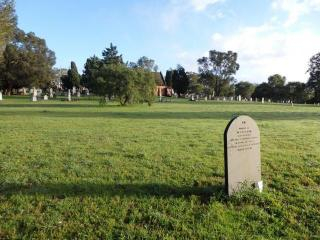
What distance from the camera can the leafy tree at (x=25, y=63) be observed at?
2862 inches

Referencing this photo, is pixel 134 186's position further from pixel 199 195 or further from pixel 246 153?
pixel 246 153

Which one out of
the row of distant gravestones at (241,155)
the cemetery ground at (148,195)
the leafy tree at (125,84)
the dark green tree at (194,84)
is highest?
the dark green tree at (194,84)

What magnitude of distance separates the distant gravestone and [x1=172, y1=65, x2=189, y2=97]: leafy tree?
317ft

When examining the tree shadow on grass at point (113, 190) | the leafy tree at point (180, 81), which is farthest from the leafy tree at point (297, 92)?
the tree shadow on grass at point (113, 190)

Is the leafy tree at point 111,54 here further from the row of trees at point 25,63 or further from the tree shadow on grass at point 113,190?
the tree shadow on grass at point 113,190

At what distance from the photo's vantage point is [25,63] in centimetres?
7319

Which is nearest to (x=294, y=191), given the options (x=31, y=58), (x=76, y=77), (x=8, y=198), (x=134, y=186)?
(x=134, y=186)

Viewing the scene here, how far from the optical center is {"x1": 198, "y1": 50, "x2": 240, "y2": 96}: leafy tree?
342 feet

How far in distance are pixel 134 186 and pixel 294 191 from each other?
9.15ft

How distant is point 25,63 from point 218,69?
52065mm

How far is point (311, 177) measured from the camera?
7695 millimetres

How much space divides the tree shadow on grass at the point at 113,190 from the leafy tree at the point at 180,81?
96.5 metres

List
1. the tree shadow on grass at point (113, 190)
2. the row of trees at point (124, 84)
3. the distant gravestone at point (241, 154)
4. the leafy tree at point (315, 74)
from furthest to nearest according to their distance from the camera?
the leafy tree at point (315, 74), the row of trees at point (124, 84), the tree shadow on grass at point (113, 190), the distant gravestone at point (241, 154)

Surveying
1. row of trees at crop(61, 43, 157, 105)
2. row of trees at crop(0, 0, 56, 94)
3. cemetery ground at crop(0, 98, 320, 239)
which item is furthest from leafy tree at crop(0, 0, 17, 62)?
row of trees at crop(0, 0, 56, 94)
